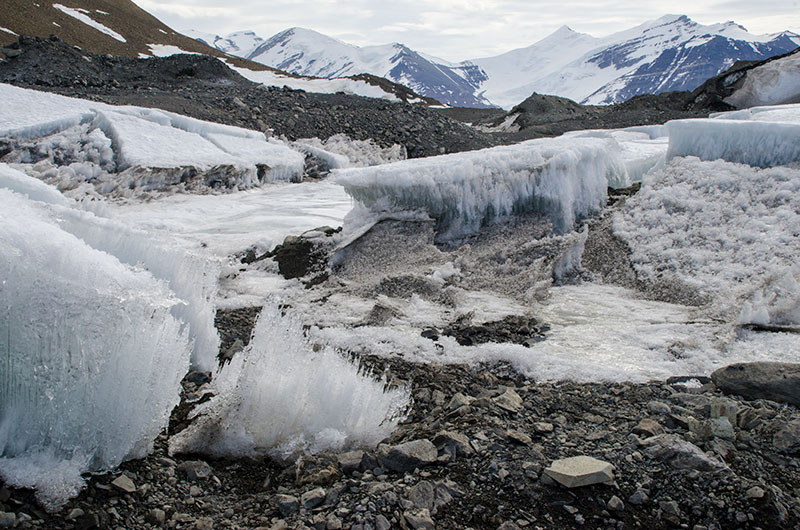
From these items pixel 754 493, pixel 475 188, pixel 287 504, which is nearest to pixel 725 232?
pixel 475 188

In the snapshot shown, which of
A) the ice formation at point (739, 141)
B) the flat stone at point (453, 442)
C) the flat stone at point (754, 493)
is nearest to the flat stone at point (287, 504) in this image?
the flat stone at point (453, 442)

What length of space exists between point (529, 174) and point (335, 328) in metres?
3.66

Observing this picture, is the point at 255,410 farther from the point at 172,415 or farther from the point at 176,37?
the point at 176,37

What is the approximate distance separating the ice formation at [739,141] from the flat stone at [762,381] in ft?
15.7

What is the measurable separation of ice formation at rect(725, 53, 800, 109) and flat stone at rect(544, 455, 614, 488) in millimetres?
24438

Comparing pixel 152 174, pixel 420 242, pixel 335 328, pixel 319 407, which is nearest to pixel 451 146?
pixel 152 174

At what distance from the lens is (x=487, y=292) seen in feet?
21.1

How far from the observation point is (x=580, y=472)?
274cm

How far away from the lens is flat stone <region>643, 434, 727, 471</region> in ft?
9.22

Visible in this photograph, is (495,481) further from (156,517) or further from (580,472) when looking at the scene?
(156,517)

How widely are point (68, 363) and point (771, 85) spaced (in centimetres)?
2654

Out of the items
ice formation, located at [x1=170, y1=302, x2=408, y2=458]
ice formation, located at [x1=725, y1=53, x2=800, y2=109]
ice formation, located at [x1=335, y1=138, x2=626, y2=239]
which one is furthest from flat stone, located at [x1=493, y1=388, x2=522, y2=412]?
ice formation, located at [x1=725, y1=53, x2=800, y2=109]

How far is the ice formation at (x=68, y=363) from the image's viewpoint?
2580mm

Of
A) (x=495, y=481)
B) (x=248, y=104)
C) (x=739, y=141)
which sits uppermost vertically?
(x=248, y=104)
